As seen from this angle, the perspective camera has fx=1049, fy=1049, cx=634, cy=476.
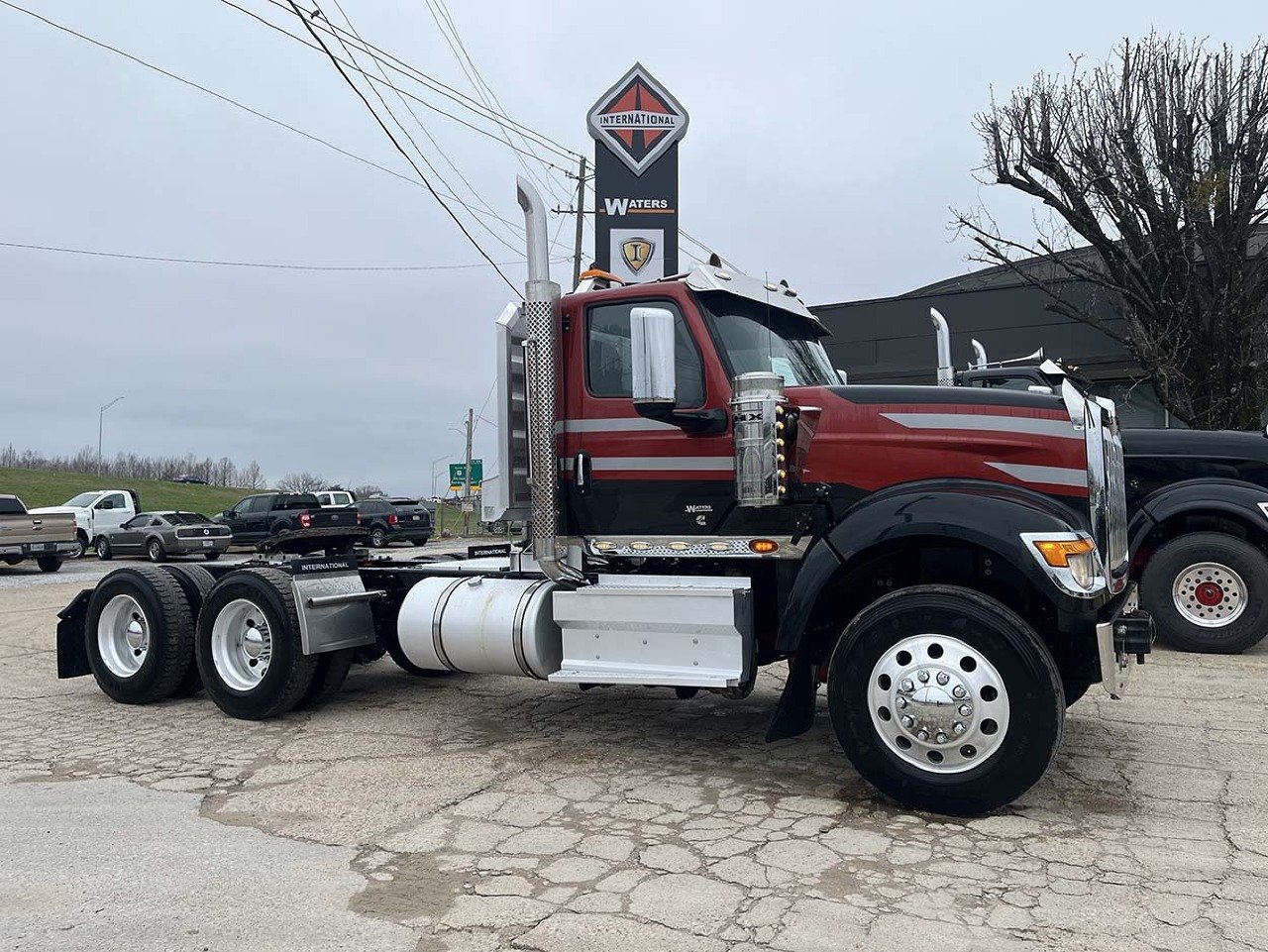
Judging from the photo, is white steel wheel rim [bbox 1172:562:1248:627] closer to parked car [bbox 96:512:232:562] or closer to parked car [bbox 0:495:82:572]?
parked car [bbox 0:495:82:572]

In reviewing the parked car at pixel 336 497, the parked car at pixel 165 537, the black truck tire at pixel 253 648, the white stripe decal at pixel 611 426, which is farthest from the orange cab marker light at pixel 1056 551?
the parked car at pixel 336 497

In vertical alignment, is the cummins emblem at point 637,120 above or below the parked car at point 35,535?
above

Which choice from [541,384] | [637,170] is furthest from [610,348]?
[637,170]

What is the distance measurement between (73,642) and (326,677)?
219cm

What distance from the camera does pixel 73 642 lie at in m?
7.72

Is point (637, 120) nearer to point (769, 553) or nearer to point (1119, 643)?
point (769, 553)

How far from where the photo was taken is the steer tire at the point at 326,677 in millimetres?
6926

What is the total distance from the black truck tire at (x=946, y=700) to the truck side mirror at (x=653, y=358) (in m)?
1.43

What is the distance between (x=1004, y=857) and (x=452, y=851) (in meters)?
2.24

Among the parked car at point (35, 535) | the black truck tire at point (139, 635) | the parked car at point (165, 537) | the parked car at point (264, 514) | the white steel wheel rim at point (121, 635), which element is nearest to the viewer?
the black truck tire at point (139, 635)

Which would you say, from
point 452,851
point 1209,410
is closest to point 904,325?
point 1209,410

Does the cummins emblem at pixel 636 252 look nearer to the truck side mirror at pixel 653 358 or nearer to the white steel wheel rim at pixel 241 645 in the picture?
the white steel wheel rim at pixel 241 645

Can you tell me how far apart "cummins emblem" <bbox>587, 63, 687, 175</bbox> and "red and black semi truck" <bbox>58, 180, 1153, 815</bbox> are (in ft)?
36.3

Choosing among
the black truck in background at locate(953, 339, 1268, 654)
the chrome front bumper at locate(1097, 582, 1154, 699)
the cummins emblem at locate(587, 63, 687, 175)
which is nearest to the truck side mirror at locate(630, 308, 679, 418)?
the chrome front bumper at locate(1097, 582, 1154, 699)
